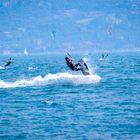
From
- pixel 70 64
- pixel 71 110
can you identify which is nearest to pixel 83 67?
pixel 70 64

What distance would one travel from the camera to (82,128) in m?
35.4

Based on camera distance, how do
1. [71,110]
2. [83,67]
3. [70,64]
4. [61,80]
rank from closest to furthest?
[71,110] < [70,64] < [83,67] < [61,80]

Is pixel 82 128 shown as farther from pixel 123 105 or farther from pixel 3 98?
pixel 3 98

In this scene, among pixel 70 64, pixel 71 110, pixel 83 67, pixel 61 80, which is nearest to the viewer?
pixel 71 110

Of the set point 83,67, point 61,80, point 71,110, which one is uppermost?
point 83,67

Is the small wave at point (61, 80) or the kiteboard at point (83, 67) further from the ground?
the kiteboard at point (83, 67)

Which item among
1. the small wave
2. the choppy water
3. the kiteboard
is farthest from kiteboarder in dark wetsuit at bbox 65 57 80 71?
the small wave

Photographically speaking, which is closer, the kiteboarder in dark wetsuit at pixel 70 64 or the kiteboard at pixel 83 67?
the kiteboarder in dark wetsuit at pixel 70 64

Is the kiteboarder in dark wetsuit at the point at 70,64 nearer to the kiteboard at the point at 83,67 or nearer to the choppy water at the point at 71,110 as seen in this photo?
the kiteboard at the point at 83,67

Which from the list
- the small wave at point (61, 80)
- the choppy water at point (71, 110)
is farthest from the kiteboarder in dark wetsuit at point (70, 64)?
the small wave at point (61, 80)

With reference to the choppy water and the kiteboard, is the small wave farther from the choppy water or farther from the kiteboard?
the kiteboard

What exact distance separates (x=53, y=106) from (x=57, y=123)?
7.78 meters

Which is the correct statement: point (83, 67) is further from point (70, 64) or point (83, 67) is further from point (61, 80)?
point (61, 80)

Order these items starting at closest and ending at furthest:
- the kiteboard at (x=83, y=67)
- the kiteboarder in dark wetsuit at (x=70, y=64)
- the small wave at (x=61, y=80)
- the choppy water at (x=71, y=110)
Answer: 1. the choppy water at (x=71, y=110)
2. the kiteboarder in dark wetsuit at (x=70, y=64)
3. the kiteboard at (x=83, y=67)
4. the small wave at (x=61, y=80)
